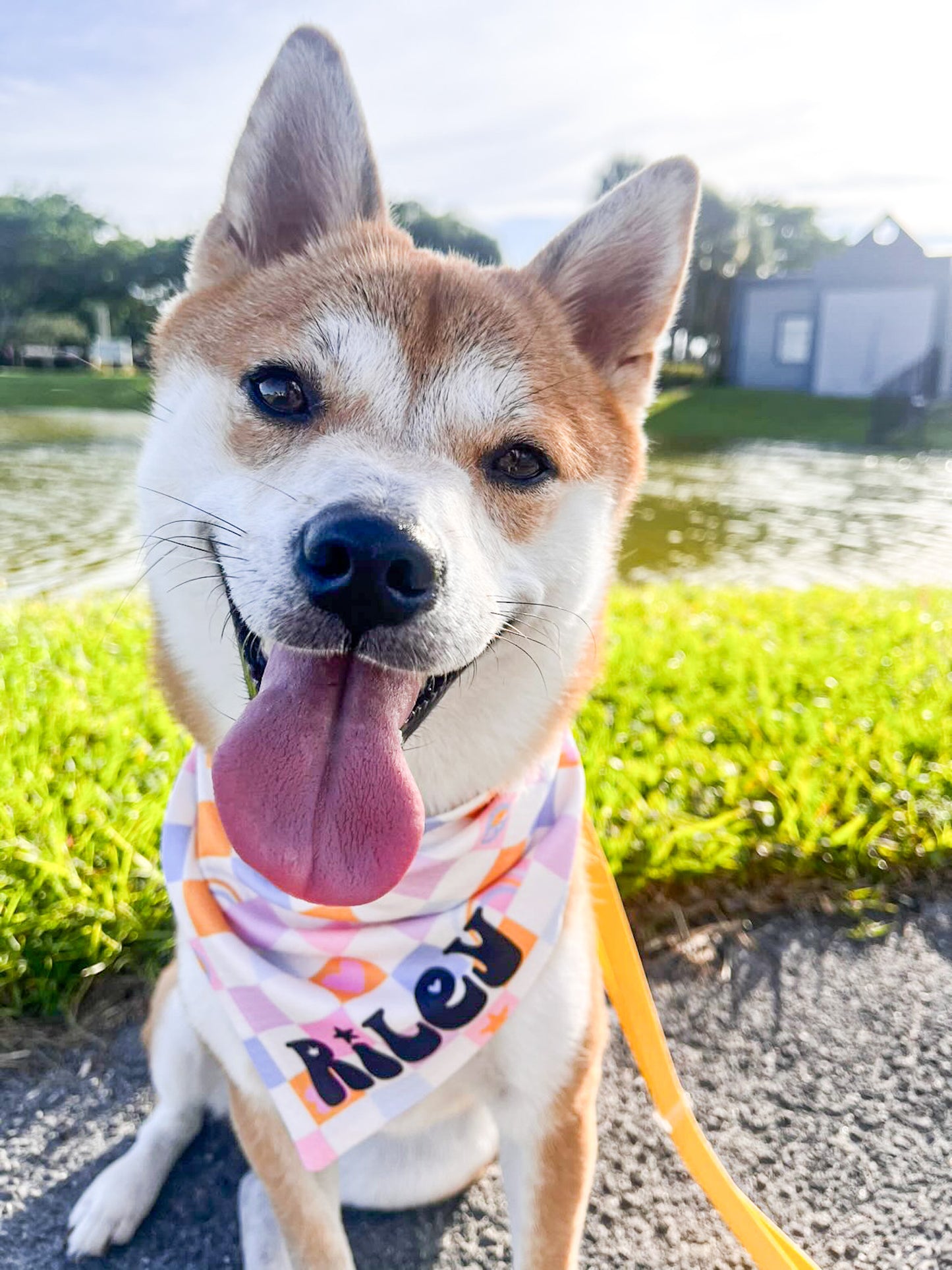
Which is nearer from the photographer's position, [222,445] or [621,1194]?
[222,445]

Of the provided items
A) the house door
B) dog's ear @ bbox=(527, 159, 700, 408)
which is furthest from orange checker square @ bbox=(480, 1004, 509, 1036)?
the house door

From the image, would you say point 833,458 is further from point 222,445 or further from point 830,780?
point 222,445

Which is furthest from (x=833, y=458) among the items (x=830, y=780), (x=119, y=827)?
(x=119, y=827)

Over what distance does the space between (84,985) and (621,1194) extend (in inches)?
59.3

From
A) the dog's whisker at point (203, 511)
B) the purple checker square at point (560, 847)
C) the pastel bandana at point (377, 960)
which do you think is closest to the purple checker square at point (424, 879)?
the pastel bandana at point (377, 960)

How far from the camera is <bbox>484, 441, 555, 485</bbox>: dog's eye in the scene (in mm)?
1791

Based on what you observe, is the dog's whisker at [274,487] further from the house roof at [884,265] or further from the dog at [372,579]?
the house roof at [884,265]

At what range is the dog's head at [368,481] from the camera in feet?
4.81

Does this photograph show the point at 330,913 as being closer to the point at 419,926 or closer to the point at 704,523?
the point at 419,926

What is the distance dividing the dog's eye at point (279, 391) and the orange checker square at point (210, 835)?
0.85 metres

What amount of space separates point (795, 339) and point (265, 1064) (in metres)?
35.4

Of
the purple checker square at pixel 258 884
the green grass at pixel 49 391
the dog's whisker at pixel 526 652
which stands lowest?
the purple checker square at pixel 258 884

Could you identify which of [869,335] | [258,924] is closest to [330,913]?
[258,924]

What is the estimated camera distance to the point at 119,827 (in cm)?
274
